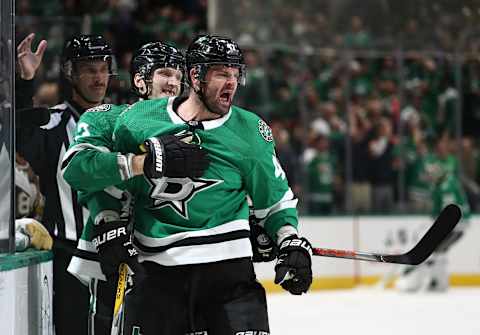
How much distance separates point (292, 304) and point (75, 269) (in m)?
5.14

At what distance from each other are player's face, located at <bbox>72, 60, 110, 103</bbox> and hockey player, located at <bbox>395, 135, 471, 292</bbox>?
6.38 m

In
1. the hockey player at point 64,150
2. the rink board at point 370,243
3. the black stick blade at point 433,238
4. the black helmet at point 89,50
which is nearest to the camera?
the black stick blade at point 433,238

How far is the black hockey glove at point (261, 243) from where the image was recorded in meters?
3.03

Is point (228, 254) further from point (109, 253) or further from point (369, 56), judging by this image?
point (369, 56)

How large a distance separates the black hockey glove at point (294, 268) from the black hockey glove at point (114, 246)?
1.18ft

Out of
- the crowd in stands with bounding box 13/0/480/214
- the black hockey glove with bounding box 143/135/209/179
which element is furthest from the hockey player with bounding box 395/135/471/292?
the black hockey glove with bounding box 143/135/209/179

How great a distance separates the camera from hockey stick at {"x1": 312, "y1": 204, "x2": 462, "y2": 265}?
9.77 ft

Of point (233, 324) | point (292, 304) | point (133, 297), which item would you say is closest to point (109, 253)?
point (133, 297)

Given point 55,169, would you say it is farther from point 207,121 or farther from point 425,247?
point 425,247

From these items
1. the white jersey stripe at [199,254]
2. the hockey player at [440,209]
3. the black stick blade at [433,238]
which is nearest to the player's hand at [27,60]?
the white jersey stripe at [199,254]

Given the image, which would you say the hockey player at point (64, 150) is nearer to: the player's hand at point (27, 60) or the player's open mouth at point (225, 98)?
the player's hand at point (27, 60)

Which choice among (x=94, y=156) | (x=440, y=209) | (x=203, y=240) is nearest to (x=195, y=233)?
(x=203, y=240)

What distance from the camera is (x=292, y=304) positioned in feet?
27.4

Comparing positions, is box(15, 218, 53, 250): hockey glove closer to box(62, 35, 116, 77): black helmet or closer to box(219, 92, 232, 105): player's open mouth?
box(62, 35, 116, 77): black helmet
